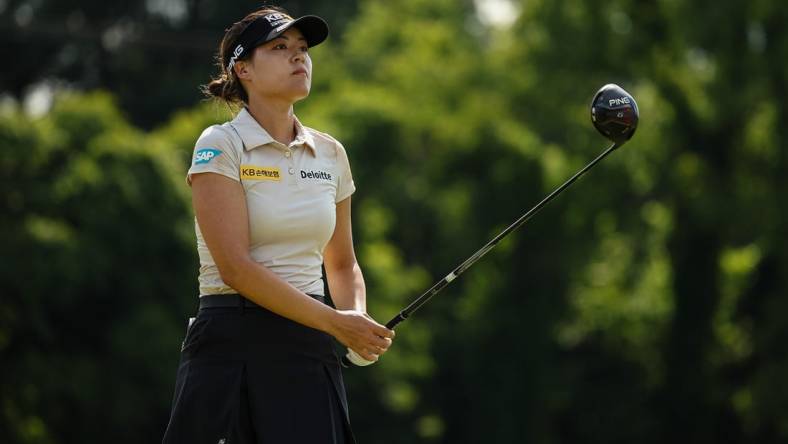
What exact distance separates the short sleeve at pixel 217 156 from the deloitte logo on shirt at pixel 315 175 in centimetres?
23

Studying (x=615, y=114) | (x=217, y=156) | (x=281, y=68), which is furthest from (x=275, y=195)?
(x=615, y=114)

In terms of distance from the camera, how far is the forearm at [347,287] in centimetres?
521

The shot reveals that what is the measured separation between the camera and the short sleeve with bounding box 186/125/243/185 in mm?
4711

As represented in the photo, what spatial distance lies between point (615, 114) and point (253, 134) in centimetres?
146

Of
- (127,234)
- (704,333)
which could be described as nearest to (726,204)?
(704,333)

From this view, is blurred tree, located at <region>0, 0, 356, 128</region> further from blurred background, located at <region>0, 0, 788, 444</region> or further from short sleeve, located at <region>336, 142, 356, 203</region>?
short sleeve, located at <region>336, 142, 356, 203</region>

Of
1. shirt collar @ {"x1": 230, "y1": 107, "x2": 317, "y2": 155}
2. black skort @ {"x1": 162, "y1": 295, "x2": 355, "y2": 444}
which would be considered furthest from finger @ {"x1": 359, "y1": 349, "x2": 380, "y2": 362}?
shirt collar @ {"x1": 230, "y1": 107, "x2": 317, "y2": 155}

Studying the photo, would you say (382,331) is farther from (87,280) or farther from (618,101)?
(87,280)

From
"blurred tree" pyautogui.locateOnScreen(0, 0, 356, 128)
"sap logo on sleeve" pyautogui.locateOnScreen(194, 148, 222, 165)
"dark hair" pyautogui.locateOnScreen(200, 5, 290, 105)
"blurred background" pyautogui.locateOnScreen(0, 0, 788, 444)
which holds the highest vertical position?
"blurred tree" pyautogui.locateOnScreen(0, 0, 356, 128)

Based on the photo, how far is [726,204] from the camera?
27797 mm

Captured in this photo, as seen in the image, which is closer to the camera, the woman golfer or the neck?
the woman golfer

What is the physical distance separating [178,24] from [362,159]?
13.2 meters

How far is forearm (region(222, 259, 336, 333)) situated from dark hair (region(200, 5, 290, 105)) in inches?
27.8

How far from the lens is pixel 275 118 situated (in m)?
4.97
